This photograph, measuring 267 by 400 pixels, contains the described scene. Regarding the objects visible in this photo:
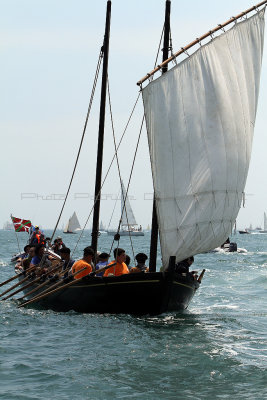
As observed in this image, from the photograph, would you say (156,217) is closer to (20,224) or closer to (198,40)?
(198,40)

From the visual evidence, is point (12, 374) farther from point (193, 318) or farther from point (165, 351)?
point (193, 318)

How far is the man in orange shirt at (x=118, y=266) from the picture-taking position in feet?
62.0

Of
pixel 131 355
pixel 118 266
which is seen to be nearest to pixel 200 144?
pixel 118 266

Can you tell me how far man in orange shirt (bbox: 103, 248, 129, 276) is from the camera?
1889 cm

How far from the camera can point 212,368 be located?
45.0 ft

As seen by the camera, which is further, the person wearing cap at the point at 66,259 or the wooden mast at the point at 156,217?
the person wearing cap at the point at 66,259

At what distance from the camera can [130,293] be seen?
18.5 metres

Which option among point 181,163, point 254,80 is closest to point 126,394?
point 181,163

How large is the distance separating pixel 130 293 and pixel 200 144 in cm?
437

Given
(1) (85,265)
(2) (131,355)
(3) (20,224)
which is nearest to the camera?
(2) (131,355)

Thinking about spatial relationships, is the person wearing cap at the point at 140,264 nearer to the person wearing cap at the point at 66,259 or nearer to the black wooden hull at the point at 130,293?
the black wooden hull at the point at 130,293

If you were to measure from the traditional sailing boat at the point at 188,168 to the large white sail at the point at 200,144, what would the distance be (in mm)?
26

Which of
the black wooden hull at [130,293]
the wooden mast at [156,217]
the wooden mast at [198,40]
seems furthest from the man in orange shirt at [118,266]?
the wooden mast at [198,40]

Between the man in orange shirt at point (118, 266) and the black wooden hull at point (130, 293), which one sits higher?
the man in orange shirt at point (118, 266)
